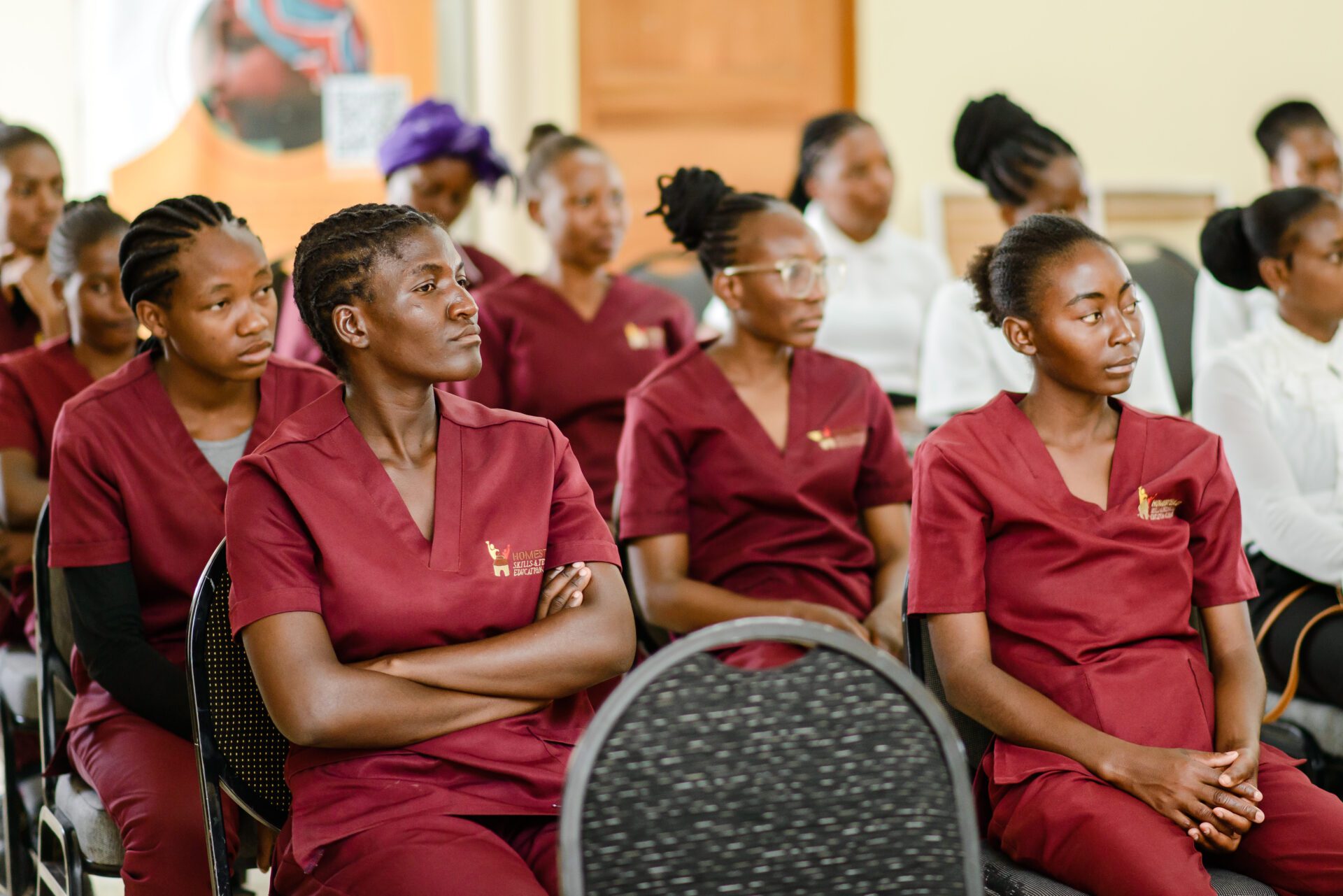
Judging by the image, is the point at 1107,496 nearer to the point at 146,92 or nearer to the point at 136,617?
the point at 136,617

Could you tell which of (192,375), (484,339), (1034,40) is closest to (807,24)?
(1034,40)

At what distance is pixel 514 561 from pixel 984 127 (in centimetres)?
207

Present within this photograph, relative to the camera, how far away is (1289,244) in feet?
8.00

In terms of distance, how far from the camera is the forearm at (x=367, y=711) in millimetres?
1402

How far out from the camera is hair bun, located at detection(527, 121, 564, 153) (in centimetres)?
341

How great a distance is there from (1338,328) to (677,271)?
1.97 metres

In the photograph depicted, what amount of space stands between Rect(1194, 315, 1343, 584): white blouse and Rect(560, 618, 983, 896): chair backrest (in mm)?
1304

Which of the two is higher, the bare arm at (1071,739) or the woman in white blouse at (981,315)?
the woman in white blouse at (981,315)

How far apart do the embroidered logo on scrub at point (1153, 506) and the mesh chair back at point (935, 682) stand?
302mm

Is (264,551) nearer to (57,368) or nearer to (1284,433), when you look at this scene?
(57,368)

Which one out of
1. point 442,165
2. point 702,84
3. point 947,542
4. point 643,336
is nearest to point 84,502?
point 947,542

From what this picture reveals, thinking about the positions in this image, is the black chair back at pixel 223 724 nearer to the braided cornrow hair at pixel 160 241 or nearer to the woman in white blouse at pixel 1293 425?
the braided cornrow hair at pixel 160 241

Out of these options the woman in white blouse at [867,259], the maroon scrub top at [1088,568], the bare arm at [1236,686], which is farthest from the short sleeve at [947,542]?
the woman in white blouse at [867,259]

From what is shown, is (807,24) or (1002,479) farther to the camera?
(807,24)
